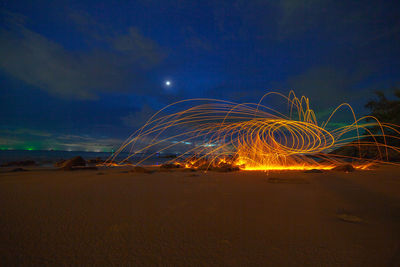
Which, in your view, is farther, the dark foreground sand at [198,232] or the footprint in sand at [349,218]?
the footprint in sand at [349,218]

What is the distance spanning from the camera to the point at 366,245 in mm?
1546

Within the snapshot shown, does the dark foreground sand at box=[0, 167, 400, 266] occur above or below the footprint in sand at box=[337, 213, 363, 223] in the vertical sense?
below

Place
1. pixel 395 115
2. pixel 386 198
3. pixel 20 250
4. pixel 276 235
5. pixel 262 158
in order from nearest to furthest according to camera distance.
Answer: pixel 20 250 → pixel 276 235 → pixel 386 198 → pixel 262 158 → pixel 395 115

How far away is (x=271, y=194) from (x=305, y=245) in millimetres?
2007

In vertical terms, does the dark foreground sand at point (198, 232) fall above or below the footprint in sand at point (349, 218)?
below

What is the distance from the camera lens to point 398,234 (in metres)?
1.77

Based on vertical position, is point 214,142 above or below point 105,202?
above

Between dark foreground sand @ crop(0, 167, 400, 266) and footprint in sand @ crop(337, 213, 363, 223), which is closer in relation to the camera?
dark foreground sand @ crop(0, 167, 400, 266)

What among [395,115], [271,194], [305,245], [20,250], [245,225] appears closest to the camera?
[20,250]

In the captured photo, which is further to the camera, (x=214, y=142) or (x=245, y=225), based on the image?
(x=214, y=142)

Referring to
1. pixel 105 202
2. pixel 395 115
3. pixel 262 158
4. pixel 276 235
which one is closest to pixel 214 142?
pixel 262 158

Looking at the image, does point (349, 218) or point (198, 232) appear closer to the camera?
point (198, 232)

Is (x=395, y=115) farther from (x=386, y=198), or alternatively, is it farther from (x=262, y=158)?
(x=386, y=198)

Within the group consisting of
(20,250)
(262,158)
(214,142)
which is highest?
(214,142)
